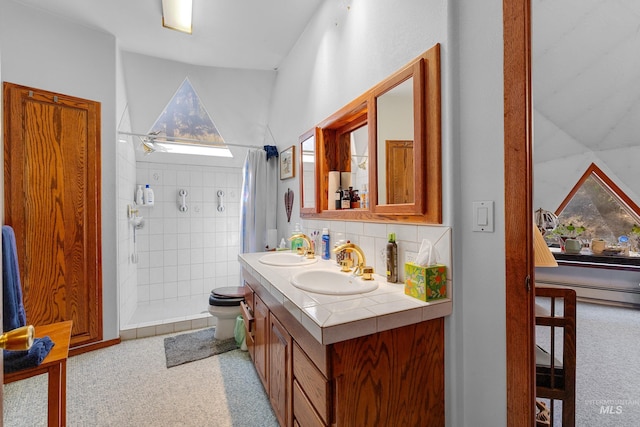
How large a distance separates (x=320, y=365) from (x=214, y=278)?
3.25 metres

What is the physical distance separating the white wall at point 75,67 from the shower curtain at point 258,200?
1.17 metres

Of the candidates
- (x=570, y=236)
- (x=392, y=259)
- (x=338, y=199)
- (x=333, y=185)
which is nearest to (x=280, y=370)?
(x=392, y=259)

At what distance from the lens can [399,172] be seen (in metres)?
1.43

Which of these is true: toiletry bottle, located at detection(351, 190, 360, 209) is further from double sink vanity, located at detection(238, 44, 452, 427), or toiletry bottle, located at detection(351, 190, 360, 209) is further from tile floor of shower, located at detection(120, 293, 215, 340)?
tile floor of shower, located at detection(120, 293, 215, 340)

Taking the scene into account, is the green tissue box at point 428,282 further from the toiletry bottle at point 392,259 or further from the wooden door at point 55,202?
the wooden door at point 55,202

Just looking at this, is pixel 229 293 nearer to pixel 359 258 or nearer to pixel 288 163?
pixel 288 163

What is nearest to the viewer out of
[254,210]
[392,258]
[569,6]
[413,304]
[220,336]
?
[413,304]

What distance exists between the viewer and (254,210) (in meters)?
3.04

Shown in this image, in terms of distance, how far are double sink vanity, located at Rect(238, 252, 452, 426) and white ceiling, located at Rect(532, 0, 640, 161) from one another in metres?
1.43

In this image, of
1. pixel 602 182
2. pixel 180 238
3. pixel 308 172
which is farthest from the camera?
pixel 180 238

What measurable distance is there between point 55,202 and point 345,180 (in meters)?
2.23

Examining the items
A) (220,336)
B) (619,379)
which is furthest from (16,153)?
(619,379)

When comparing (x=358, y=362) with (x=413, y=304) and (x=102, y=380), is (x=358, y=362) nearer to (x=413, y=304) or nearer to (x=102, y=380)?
(x=413, y=304)

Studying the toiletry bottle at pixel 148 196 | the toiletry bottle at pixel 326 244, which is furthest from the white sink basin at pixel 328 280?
the toiletry bottle at pixel 148 196
